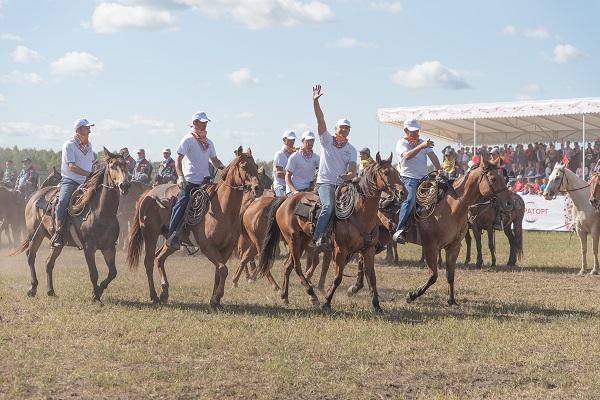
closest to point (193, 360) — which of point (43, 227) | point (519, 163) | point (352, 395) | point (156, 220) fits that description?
point (352, 395)

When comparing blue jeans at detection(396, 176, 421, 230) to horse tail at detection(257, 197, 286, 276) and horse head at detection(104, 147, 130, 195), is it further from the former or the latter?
horse head at detection(104, 147, 130, 195)

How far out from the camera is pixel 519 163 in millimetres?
34062

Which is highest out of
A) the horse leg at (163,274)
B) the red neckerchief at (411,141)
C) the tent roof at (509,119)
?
the tent roof at (509,119)

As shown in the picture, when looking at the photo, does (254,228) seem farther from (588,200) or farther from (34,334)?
(588,200)

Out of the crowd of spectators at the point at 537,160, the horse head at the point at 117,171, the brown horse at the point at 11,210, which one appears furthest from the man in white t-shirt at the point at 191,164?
the crowd of spectators at the point at 537,160

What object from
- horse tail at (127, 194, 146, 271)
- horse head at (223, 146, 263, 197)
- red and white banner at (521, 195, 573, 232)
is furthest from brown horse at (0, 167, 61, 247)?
red and white banner at (521, 195, 573, 232)

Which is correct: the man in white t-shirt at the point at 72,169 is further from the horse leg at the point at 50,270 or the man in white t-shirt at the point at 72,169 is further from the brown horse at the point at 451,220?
the brown horse at the point at 451,220

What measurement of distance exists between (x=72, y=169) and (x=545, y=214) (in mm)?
21633

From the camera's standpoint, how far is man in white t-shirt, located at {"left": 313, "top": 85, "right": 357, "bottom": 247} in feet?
39.1

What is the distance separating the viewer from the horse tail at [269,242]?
43.4 ft

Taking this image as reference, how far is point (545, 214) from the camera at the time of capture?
30.8m

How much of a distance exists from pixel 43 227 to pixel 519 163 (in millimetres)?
23817

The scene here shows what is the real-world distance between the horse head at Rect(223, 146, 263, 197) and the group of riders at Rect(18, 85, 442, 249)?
0.54 metres

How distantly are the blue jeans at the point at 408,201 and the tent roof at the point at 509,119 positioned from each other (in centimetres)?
1822
